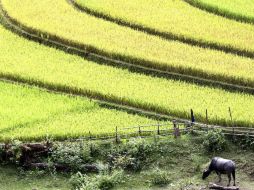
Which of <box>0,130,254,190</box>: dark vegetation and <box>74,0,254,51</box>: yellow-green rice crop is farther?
<box>74,0,254,51</box>: yellow-green rice crop

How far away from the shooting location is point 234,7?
97.4 ft

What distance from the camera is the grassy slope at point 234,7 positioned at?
94.4ft

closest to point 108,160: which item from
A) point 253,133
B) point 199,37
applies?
point 253,133

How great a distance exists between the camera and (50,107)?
72.5 ft

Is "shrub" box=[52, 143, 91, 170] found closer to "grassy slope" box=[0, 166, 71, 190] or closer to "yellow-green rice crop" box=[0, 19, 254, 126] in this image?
"grassy slope" box=[0, 166, 71, 190]

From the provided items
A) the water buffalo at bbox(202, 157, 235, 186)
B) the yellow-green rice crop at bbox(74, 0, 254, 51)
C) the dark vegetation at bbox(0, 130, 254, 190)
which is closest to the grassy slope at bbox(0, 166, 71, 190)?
the dark vegetation at bbox(0, 130, 254, 190)

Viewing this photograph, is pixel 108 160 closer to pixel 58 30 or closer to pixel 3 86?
pixel 3 86

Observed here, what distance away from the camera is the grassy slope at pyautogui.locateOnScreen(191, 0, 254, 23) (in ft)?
94.4

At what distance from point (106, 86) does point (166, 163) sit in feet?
15.0

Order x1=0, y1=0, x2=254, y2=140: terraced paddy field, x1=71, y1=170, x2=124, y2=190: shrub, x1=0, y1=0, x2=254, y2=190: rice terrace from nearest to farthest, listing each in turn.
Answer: x1=71, y1=170, x2=124, y2=190: shrub < x1=0, y1=0, x2=254, y2=190: rice terrace < x1=0, y1=0, x2=254, y2=140: terraced paddy field

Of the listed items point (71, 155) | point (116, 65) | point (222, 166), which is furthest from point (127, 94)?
point (222, 166)

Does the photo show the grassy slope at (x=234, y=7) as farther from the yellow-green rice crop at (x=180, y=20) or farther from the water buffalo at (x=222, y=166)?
the water buffalo at (x=222, y=166)

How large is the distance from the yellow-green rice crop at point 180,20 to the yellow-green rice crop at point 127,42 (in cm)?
49

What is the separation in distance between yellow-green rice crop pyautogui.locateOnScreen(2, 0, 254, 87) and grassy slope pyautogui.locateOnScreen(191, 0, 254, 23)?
1.52m
